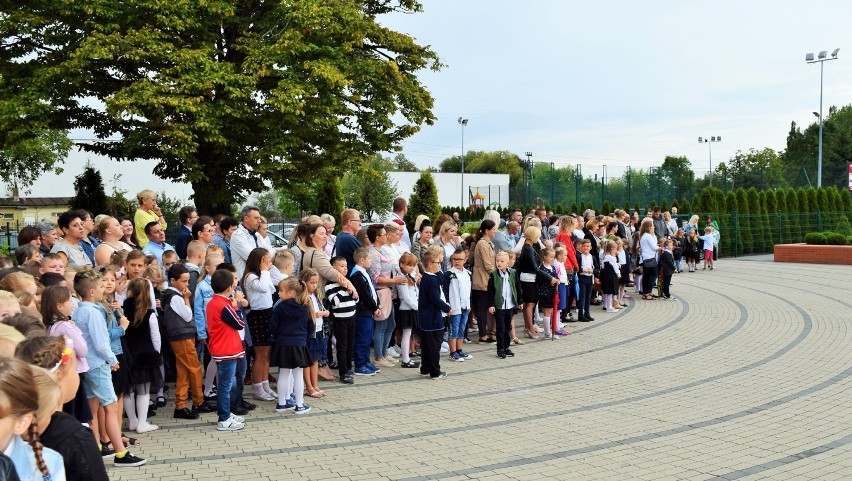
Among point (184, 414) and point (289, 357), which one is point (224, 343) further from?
point (184, 414)

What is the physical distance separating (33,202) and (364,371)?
44.2 metres

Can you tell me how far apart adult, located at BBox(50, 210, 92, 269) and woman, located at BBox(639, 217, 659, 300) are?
40.2 feet

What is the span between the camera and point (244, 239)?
9523 millimetres

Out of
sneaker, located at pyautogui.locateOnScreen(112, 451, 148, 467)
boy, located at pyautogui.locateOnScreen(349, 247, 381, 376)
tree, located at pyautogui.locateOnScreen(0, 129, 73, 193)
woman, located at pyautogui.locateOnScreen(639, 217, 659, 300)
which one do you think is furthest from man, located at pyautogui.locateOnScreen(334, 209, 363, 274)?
tree, located at pyautogui.locateOnScreen(0, 129, 73, 193)

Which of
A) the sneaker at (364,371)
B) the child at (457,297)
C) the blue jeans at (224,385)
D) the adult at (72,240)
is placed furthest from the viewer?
the child at (457,297)

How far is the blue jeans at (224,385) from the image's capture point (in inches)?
290

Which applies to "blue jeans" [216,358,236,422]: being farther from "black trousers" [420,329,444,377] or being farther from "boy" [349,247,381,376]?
"black trousers" [420,329,444,377]

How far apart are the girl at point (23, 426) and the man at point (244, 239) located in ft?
21.9

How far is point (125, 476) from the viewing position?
602 cm

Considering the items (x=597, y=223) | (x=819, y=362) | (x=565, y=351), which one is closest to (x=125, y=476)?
Result: (x=565, y=351)

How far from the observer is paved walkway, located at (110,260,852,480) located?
6148mm

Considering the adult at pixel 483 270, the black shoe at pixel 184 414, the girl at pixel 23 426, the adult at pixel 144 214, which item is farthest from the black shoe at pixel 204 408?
the girl at pixel 23 426

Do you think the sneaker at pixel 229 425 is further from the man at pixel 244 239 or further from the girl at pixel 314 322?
Answer: the man at pixel 244 239

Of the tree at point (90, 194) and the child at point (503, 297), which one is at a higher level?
the tree at point (90, 194)
